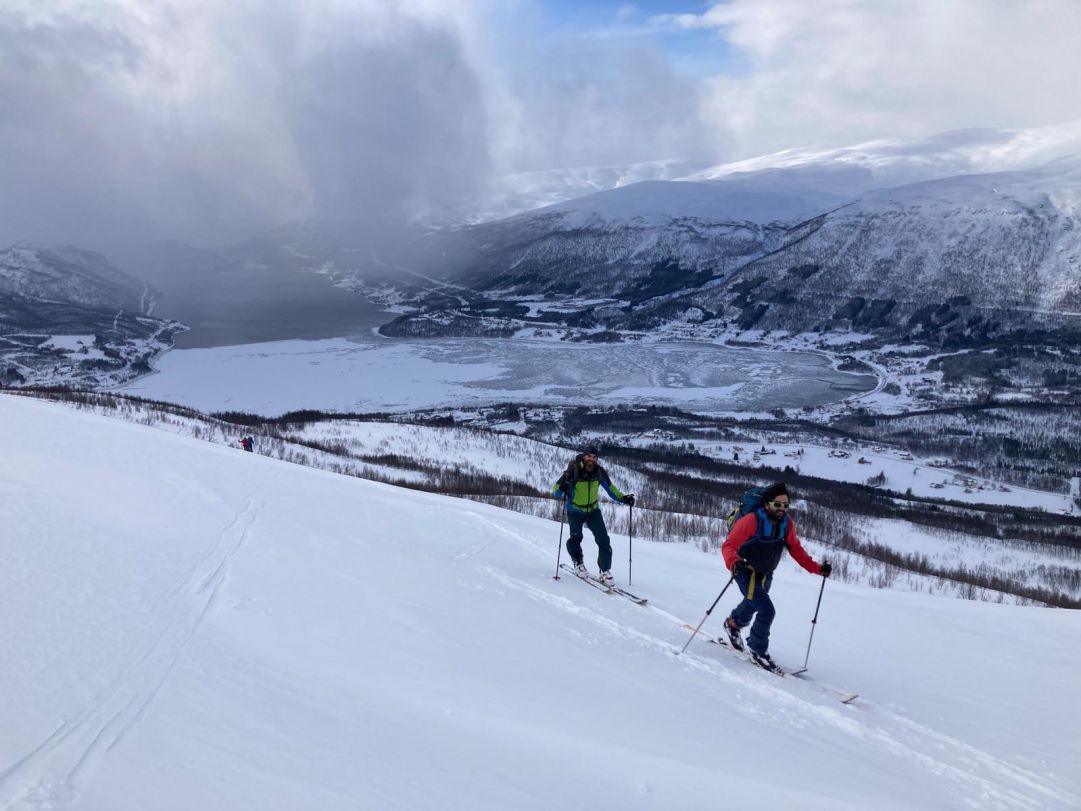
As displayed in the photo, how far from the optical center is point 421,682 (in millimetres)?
5676

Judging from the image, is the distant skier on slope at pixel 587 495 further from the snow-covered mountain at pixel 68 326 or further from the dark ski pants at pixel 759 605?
the snow-covered mountain at pixel 68 326

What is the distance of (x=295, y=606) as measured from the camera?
6.85 meters

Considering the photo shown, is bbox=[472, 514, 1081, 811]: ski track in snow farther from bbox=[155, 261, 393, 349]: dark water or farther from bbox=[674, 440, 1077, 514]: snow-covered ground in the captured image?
bbox=[155, 261, 393, 349]: dark water

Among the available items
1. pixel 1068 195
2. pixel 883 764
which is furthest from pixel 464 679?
pixel 1068 195

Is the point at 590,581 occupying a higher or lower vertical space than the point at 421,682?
higher

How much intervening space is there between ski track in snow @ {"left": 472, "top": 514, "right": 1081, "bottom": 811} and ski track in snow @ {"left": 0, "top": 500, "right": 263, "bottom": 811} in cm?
399

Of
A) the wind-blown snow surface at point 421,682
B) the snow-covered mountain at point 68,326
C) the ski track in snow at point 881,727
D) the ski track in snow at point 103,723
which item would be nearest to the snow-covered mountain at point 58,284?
the snow-covered mountain at point 68,326

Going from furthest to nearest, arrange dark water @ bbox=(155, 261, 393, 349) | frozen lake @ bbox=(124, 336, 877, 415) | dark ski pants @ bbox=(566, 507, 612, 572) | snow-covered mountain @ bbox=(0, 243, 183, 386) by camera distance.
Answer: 1. dark water @ bbox=(155, 261, 393, 349)
2. snow-covered mountain @ bbox=(0, 243, 183, 386)
3. frozen lake @ bbox=(124, 336, 877, 415)
4. dark ski pants @ bbox=(566, 507, 612, 572)

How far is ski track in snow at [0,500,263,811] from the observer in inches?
141

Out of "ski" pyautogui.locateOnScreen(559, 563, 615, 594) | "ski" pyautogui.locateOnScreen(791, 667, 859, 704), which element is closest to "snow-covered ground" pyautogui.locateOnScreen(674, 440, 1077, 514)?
"ski" pyautogui.locateOnScreen(559, 563, 615, 594)

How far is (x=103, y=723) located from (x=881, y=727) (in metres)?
6.19

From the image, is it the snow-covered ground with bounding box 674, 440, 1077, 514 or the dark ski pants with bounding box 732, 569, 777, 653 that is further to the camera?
the snow-covered ground with bounding box 674, 440, 1077, 514

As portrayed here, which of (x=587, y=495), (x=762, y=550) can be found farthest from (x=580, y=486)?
(x=762, y=550)

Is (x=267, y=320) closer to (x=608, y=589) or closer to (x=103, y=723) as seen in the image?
(x=608, y=589)
